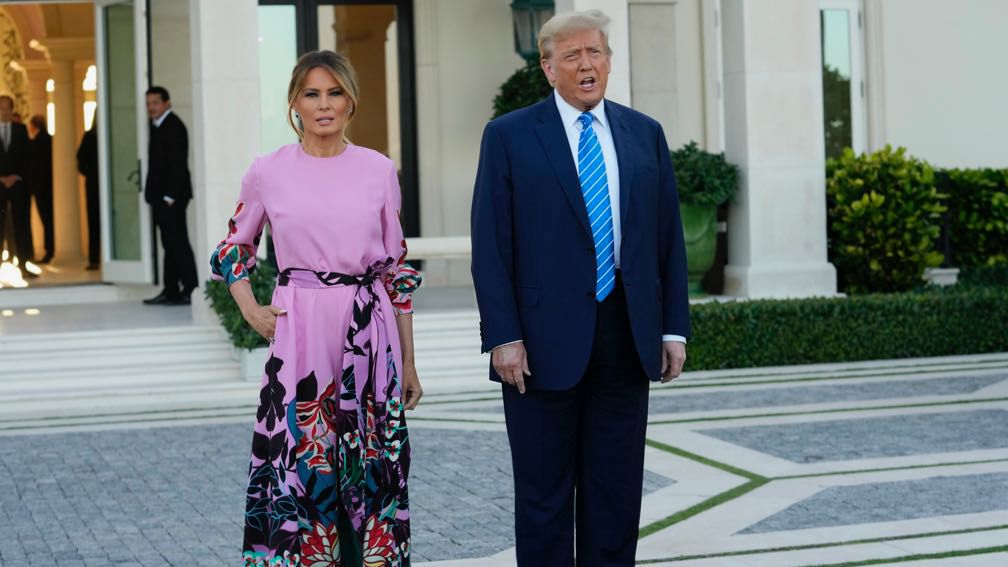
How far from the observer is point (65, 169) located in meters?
23.5

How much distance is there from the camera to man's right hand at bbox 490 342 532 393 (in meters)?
4.20

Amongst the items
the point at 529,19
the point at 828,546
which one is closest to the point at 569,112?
the point at 828,546

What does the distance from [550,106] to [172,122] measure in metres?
9.49

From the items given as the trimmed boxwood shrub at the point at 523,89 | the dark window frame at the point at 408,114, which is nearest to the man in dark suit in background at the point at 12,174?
the dark window frame at the point at 408,114

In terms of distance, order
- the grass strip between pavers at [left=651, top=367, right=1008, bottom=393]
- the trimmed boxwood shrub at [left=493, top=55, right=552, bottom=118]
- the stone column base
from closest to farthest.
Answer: the grass strip between pavers at [left=651, top=367, right=1008, bottom=393] → the stone column base → the trimmed boxwood shrub at [left=493, top=55, right=552, bottom=118]

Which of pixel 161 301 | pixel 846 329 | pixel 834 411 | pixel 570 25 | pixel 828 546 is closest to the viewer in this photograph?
pixel 570 25

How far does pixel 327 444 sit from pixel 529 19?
35.3 feet

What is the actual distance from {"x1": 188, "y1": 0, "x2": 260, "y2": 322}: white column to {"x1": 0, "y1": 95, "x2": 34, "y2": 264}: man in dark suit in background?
671 centimetres

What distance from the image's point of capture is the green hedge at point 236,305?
1065cm

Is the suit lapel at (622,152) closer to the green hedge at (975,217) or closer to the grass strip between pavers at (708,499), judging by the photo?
the grass strip between pavers at (708,499)

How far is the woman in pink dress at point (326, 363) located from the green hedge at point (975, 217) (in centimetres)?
1089

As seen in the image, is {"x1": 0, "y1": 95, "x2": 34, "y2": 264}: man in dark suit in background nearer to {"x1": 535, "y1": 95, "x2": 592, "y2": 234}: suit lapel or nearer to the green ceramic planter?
the green ceramic planter

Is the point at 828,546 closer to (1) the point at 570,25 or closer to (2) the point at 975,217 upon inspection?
(1) the point at 570,25

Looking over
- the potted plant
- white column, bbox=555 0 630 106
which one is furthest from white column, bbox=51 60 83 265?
the potted plant
